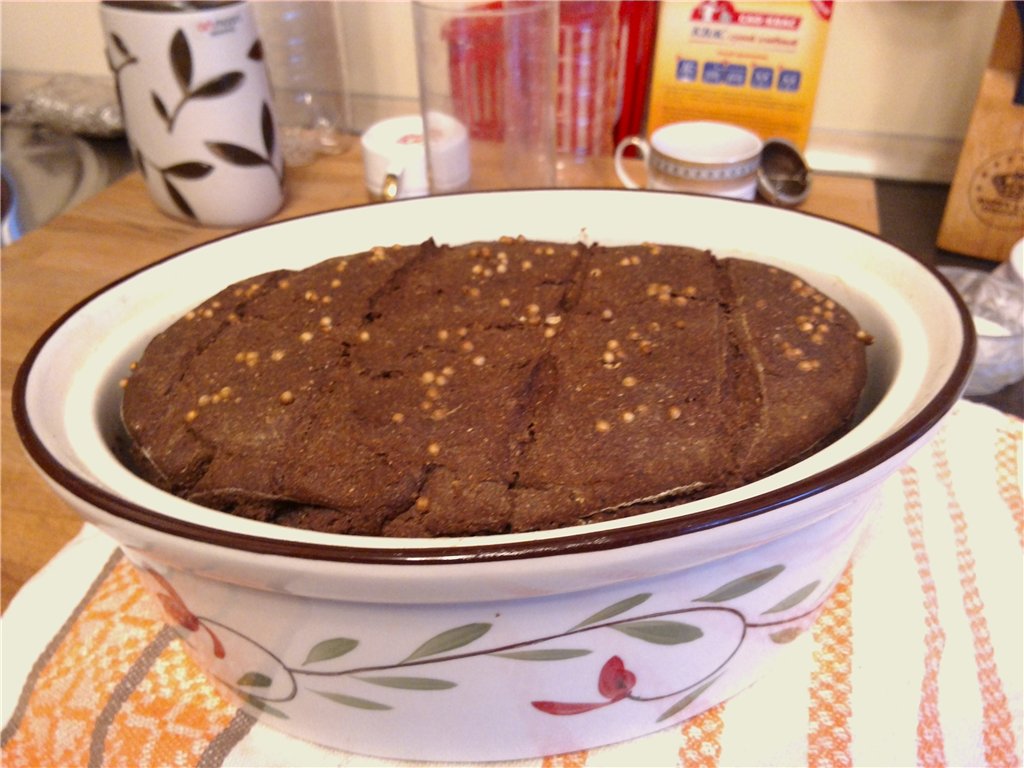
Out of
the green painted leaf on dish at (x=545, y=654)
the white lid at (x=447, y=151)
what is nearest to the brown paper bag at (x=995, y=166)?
the white lid at (x=447, y=151)

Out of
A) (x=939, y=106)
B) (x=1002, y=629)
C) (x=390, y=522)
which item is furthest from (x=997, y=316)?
(x=390, y=522)

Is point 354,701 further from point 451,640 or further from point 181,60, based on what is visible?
point 181,60

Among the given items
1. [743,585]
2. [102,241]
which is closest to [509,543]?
[743,585]

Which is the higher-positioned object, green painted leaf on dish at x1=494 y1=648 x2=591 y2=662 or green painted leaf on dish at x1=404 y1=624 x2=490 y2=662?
green painted leaf on dish at x1=404 y1=624 x2=490 y2=662

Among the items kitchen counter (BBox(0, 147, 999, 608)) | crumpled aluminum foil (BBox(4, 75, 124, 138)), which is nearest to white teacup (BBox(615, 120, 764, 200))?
kitchen counter (BBox(0, 147, 999, 608))

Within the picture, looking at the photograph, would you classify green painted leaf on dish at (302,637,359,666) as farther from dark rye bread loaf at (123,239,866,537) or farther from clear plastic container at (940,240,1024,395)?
clear plastic container at (940,240,1024,395)

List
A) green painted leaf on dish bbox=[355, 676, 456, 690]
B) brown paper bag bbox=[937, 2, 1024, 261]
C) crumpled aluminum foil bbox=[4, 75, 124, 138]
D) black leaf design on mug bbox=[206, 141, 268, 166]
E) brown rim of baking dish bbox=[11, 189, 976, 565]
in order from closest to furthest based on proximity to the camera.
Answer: brown rim of baking dish bbox=[11, 189, 976, 565]
green painted leaf on dish bbox=[355, 676, 456, 690]
brown paper bag bbox=[937, 2, 1024, 261]
black leaf design on mug bbox=[206, 141, 268, 166]
crumpled aluminum foil bbox=[4, 75, 124, 138]

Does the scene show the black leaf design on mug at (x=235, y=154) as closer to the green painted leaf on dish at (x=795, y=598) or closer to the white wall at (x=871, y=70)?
the white wall at (x=871, y=70)
